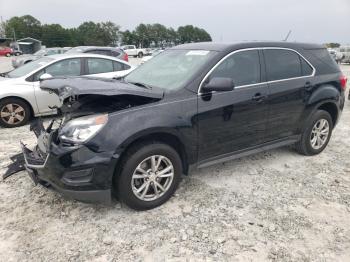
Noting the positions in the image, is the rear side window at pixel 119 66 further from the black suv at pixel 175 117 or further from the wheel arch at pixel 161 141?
the wheel arch at pixel 161 141

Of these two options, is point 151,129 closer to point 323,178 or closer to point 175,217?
point 175,217

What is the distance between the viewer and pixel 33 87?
6.83 meters

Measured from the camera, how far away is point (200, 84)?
3693mm

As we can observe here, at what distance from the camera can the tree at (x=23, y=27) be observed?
81500 mm

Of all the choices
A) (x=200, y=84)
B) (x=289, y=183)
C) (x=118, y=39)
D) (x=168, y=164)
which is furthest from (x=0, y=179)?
(x=118, y=39)

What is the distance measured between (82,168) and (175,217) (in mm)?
1088

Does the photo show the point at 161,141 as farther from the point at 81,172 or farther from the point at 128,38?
the point at 128,38

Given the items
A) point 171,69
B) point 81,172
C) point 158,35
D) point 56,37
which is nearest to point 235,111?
point 171,69

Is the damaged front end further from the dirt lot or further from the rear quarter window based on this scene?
the rear quarter window

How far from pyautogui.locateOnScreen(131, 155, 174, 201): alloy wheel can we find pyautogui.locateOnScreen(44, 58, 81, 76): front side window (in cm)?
459

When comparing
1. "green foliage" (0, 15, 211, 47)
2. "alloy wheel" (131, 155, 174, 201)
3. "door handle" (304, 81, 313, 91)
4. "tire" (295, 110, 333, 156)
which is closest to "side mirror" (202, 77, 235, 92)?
"alloy wheel" (131, 155, 174, 201)

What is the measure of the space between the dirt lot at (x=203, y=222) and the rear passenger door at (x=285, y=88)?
63 centimetres

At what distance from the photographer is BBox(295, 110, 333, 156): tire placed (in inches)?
193

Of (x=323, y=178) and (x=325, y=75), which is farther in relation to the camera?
(x=325, y=75)
